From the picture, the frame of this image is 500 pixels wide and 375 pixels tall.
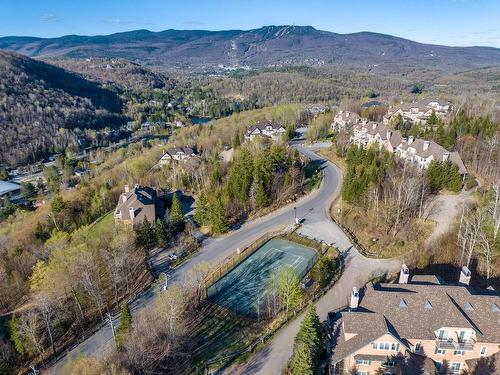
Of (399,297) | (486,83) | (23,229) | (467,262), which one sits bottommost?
(23,229)

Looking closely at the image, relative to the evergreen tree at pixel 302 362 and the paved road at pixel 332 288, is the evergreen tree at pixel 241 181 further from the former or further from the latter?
the evergreen tree at pixel 302 362

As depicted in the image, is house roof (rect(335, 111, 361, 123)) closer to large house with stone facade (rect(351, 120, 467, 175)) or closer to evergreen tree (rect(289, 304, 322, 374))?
large house with stone facade (rect(351, 120, 467, 175))

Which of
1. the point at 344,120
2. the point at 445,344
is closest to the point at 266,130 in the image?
the point at 344,120

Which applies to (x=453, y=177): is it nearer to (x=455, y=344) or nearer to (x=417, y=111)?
(x=455, y=344)

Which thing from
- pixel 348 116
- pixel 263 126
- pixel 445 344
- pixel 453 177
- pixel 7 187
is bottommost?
pixel 7 187

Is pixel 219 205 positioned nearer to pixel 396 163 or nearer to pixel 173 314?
pixel 173 314

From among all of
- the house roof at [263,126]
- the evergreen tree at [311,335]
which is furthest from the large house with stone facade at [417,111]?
the evergreen tree at [311,335]

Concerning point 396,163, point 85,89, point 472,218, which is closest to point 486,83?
point 396,163

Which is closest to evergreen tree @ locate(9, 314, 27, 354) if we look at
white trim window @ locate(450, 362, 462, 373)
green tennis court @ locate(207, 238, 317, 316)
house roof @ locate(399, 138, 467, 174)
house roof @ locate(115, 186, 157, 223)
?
green tennis court @ locate(207, 238, 317, 316)
